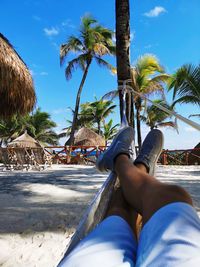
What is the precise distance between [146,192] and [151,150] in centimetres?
72

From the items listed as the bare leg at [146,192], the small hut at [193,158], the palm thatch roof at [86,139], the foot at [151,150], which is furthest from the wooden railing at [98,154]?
the bare leg at [146,192]

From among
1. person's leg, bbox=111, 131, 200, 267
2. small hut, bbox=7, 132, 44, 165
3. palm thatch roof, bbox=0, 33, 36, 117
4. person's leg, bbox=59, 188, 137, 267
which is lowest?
small hut, bbox=7, 132, 44, 165

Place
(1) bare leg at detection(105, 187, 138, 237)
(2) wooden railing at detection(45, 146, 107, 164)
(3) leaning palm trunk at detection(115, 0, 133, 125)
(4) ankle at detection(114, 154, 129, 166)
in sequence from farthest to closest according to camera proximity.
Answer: (2) wooden railing at detection(45, 146, 107, 164) → (3) leaning palm trunk at detection(115, 0, 133, 125) → (4) ankle at detection(114, 154, 129, 166) → (1) bare leg at detection(105, 187, 138, 237)

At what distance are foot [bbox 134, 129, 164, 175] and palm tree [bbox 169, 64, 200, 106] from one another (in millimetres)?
5512

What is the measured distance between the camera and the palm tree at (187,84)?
6867 millimetres

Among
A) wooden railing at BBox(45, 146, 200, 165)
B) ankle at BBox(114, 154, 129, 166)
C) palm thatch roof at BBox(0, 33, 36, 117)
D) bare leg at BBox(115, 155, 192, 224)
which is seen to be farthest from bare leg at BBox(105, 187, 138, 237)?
wooden railing at BBox(45, 146, 200, 165)

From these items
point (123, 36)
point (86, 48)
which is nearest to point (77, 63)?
point (86, 48)

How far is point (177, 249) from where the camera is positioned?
59 centimetres

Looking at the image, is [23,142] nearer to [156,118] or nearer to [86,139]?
[86,139]

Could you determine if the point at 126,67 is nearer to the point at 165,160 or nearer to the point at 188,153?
the point at 165,160

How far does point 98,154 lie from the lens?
33.2 ft

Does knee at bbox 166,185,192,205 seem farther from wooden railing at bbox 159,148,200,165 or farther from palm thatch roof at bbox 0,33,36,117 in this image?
wooden railing at bbox 159,148,200,165

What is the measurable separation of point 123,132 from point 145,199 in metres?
1.03

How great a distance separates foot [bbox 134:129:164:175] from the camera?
147 centimetres
